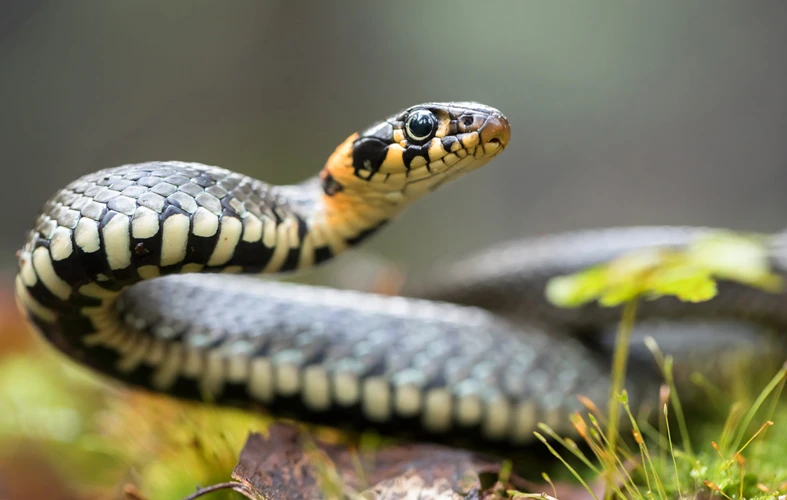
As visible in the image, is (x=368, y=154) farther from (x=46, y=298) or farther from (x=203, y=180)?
(x=46, y=298)

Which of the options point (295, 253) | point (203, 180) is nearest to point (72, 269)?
point (203, 180)

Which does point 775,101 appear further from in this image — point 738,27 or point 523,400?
point 523,400

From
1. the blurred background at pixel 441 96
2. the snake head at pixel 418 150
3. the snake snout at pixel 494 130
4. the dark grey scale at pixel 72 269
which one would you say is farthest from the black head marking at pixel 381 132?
the blurred background at pixel 441 96

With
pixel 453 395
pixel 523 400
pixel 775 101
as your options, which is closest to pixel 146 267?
pixel 453 395

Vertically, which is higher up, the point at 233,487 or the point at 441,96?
the point at 441,96

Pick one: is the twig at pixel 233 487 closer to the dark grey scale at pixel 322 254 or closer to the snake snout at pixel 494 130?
the dark grey scale at pixel 322 254

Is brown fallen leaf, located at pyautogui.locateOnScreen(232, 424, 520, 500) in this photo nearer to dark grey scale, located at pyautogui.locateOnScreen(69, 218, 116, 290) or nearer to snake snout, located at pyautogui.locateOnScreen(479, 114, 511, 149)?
dark grey scale, located at pyautogui.locateOnScreen(69, 218, 116, 290)
